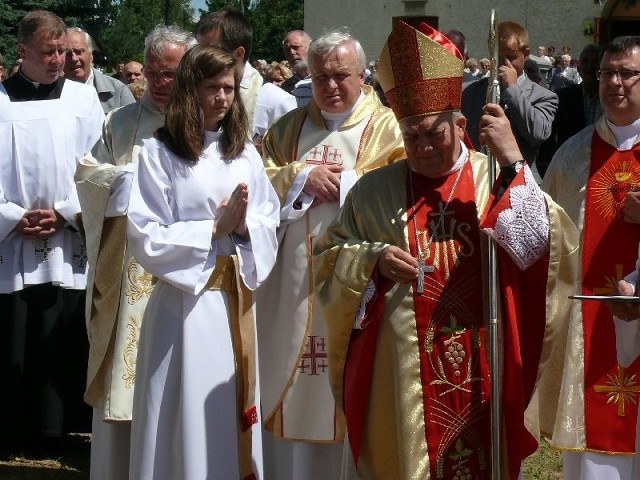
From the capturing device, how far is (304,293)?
6.36m

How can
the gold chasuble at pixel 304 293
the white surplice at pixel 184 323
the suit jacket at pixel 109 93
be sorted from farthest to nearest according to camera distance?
the suit jacket at pixel 109 93 < the gold chasuble at pixel 304 293 < the white surplice at pixel 184 323

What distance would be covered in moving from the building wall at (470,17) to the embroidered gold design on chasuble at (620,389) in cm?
2578

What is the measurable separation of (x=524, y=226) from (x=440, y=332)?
0.55 metres

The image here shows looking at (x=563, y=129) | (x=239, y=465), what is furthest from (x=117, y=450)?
(x=563, y=129)

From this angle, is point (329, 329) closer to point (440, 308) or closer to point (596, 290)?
point (440, 308)

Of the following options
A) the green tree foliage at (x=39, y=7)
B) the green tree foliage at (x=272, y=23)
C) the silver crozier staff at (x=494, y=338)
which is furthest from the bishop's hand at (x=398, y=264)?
the green tree foliage at (x=272, y=23)

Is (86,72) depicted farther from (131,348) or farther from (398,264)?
(398,264)

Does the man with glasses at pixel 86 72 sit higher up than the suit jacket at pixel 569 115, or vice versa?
the man with glasses at pixel 86 72

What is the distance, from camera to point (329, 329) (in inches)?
196

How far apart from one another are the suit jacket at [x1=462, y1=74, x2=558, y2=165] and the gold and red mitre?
2309 mm

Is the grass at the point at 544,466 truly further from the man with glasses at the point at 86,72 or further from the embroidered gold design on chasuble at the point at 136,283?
the man with glasses at the point at 86,72

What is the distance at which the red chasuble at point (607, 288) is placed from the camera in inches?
229

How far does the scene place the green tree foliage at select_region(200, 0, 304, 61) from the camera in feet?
155

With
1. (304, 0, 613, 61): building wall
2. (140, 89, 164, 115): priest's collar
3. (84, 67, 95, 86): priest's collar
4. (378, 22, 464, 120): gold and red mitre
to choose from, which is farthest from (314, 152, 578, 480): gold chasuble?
(304, 0, 613, 61): building wall
